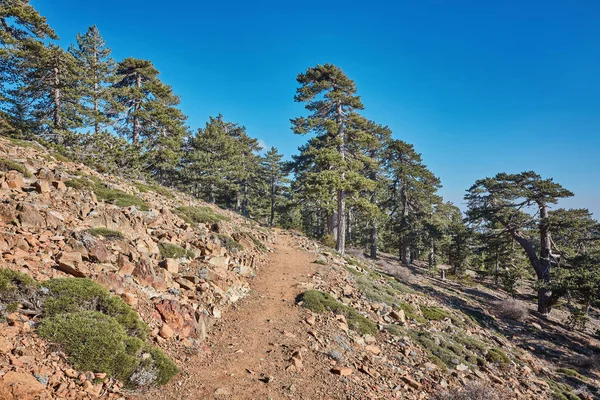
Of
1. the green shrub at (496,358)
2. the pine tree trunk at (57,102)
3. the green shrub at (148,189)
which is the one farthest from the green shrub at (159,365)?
the pine tree trunk at (57,102)

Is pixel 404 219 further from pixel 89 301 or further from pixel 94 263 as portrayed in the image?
pixel 89 301

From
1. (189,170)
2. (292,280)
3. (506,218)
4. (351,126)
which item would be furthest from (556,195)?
(189,170)

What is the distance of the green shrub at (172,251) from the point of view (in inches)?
402

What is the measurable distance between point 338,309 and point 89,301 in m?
7.29

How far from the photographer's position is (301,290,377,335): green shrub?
31.9 ft

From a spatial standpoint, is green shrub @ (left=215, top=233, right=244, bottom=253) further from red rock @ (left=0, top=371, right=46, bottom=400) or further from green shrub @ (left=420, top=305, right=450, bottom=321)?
green shrub @ (left=420, top=305, right=450, bottom=321)

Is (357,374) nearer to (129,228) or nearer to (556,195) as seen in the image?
(129,228)

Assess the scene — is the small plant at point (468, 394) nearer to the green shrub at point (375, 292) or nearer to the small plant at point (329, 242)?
the green shrub at point (375, 292)

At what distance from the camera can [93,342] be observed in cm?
517

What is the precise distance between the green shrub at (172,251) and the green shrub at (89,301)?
3.65 m

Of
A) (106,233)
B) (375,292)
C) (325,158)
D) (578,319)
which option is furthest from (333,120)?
(578,319)

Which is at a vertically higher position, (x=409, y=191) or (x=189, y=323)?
(x=409, y=191)

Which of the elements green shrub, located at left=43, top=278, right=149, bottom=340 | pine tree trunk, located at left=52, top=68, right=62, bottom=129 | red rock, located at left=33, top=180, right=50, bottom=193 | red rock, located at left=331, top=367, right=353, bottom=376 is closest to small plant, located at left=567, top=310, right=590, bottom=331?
red rock, located at left=331, top=367, right=353, bottom=376

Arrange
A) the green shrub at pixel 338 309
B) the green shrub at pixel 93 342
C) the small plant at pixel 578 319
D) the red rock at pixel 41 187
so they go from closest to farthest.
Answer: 1. the green shrub at pixel 93 342
2. the red rock at pixel 41 187
3. the green shrub at pixel 338 309
4. the small plant at pixel 578 319
